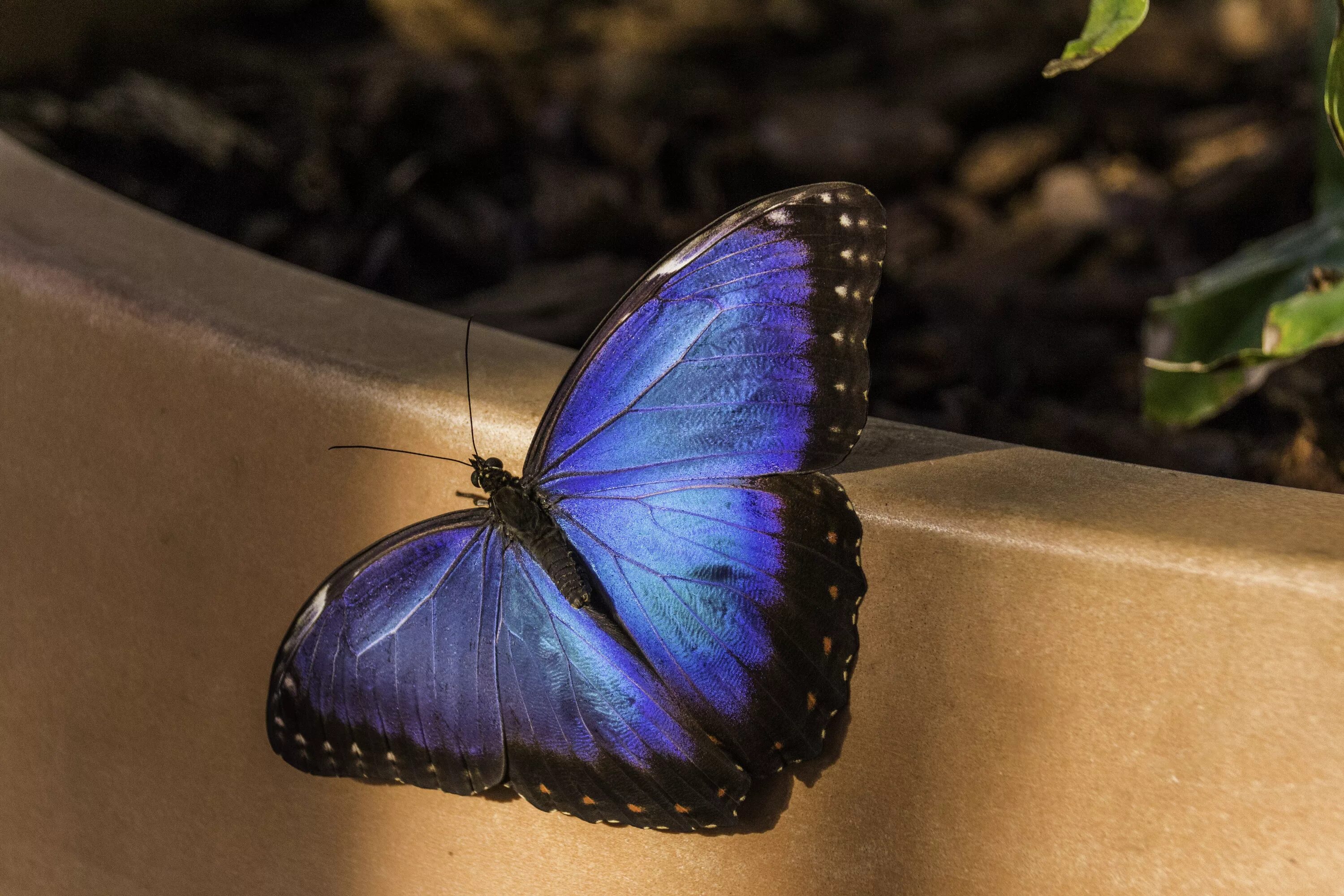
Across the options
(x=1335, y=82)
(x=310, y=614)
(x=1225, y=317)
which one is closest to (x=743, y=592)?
(x=310, y=614)

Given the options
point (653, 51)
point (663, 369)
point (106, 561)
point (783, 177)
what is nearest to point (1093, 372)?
point (783, 177)

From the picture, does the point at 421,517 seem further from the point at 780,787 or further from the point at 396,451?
the point at 780,787

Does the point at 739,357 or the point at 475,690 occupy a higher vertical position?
the point at 739,357

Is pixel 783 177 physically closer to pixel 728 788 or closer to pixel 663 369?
pixel 663 369

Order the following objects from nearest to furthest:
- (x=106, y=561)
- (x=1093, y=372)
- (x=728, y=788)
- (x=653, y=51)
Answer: (x=728, y=788) → (x=106, y=561) → (x=1093, y=372) → (x=653, y=51)

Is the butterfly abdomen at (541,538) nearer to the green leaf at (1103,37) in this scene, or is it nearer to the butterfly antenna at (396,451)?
the butterfly antenna at (396,451)

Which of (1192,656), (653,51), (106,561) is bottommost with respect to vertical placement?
(106,561)

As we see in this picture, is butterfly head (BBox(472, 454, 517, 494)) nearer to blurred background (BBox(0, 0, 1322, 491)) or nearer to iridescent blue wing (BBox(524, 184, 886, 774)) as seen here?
iridescent blue wing (BBox(524, 184, 886, 774))
